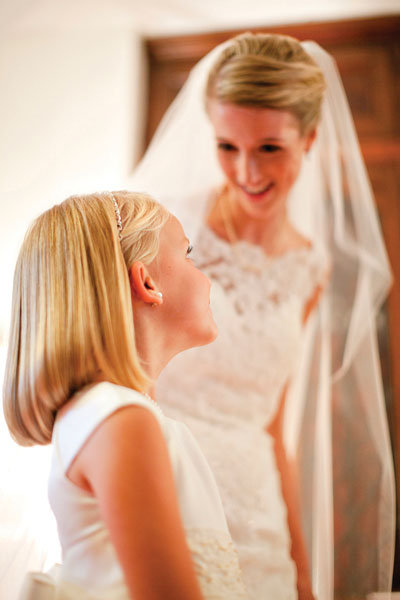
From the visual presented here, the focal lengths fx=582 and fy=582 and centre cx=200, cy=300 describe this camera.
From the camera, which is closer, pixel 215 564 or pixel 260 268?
pixel 215 564

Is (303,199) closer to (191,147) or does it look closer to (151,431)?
(191,147)

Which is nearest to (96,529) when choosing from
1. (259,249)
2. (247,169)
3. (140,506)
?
(140,506)

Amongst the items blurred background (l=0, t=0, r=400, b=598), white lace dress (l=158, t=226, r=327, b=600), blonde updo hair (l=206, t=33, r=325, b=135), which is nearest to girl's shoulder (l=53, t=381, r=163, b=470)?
white lace dress (l=158, t=226, r=327, b=600)

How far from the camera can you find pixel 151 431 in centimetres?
63

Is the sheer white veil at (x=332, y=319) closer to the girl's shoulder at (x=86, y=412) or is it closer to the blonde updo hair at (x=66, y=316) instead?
the blonde updo hair at (x=66, y=316)

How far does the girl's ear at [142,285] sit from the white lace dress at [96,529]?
140 millimetres

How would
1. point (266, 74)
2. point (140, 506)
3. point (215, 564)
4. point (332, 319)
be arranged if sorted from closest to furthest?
point (140, 506) → point (215, 564) → point (266, 74) → point (332, 319)

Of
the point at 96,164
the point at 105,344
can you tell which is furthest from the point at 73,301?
the point at 96,164

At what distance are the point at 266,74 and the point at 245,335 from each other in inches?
23.1

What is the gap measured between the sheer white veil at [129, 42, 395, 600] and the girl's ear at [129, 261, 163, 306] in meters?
0.57

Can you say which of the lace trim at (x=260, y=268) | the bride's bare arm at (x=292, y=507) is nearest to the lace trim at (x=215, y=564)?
the bride's bare arm at (x=292, y=507)

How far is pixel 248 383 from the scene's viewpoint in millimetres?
1377

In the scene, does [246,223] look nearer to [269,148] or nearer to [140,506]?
[269,148]

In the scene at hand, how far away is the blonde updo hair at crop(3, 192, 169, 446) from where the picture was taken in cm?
70
